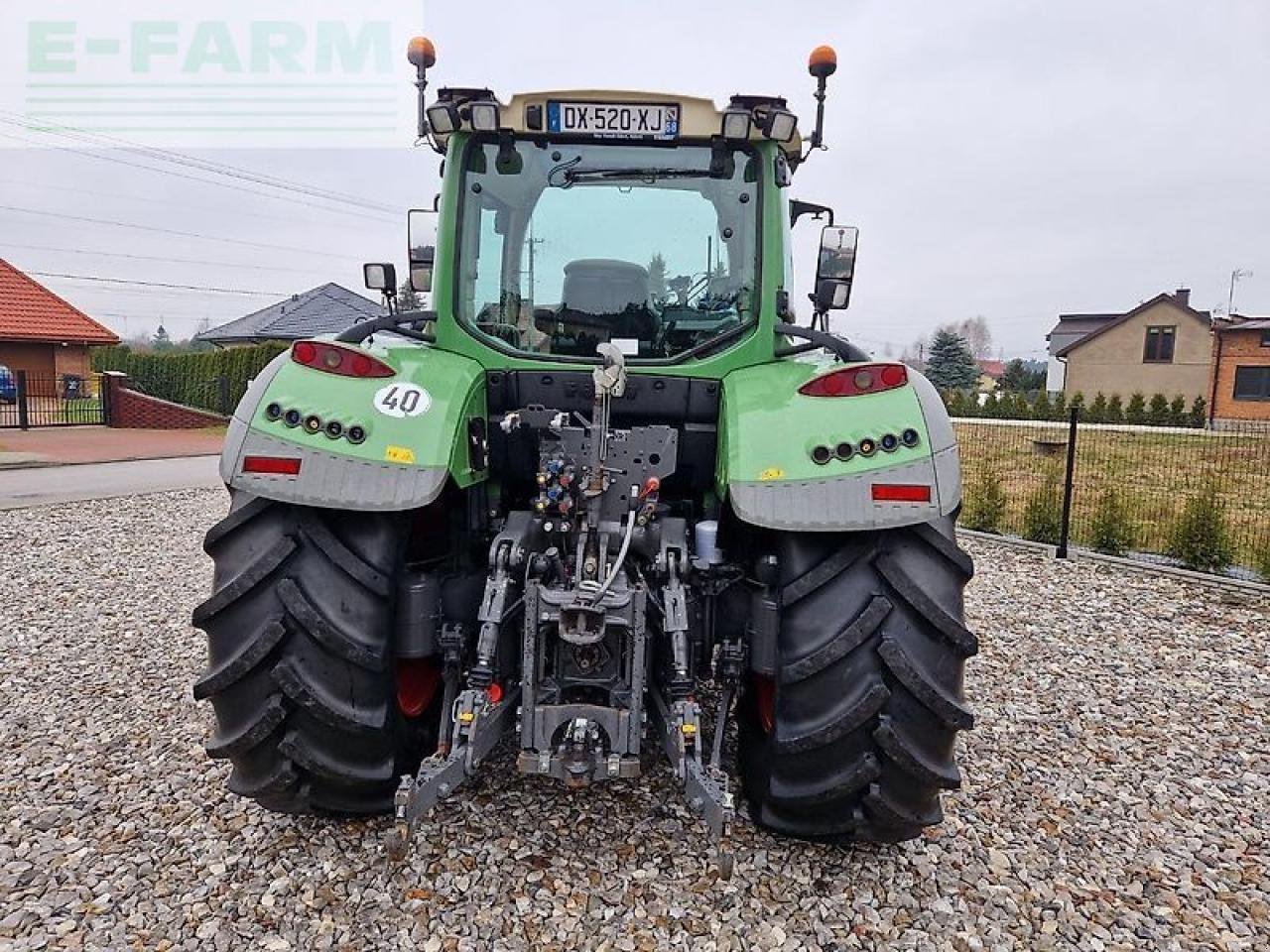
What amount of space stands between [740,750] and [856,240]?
6.39ft

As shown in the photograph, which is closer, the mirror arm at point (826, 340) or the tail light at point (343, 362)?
the tail light at point (343, 362)

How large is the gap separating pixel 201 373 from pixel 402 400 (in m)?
23.3

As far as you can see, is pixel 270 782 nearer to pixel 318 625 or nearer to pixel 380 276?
pixel 318 625

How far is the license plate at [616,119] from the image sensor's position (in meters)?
2.95

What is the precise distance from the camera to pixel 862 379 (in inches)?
99.3

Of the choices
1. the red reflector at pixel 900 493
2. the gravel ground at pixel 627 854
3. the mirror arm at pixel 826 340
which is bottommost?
the gravel ground at pixel 627 854

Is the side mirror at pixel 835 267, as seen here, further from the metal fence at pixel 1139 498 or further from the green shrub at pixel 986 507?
the green shrub at pixel 986 507

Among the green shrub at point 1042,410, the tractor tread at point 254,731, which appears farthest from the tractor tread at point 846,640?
the green shrub at point 1042,410

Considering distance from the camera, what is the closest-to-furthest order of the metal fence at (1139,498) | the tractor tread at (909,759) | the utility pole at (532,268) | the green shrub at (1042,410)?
the tractor tread at (909,759) < the utility pole at (532,268) < the metal fence at (1139,498) < the green shrub at (1042,410)

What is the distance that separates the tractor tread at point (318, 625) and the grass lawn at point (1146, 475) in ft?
24.3

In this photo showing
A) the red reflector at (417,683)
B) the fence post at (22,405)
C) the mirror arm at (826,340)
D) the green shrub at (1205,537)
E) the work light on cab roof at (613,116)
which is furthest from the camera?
the fence post at (22,405)

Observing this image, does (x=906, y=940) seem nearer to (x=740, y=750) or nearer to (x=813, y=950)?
(x=813, y=950)

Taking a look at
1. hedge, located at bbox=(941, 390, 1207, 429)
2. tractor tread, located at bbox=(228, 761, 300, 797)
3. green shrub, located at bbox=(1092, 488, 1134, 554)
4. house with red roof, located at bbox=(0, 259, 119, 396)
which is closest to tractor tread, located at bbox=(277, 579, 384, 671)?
tractor tread, located at bbox=(228, 761, 300, 797)

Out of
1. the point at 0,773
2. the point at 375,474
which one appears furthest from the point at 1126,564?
the point at 0,773
